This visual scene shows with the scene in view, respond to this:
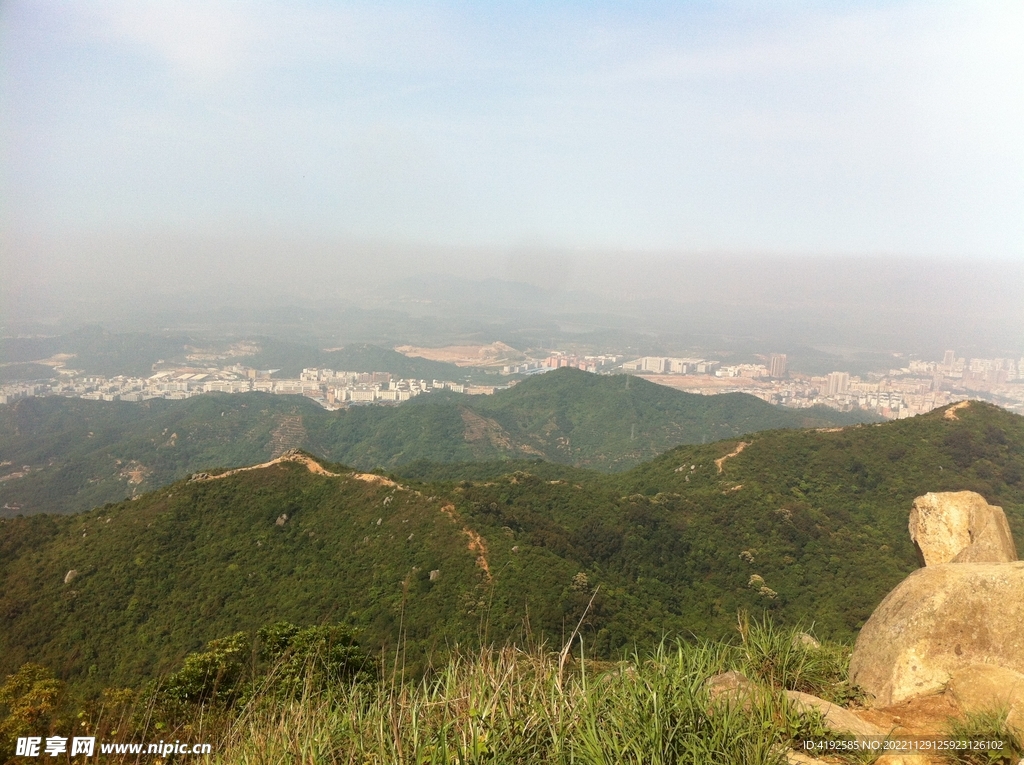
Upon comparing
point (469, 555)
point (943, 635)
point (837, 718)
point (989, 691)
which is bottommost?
point (469, 555)

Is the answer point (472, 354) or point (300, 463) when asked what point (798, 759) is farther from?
point (472, 354)

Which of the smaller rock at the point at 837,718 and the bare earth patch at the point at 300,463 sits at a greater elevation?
the smaller rock at the point at 837,718

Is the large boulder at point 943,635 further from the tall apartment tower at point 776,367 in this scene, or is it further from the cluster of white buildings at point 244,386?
the tall apartment tower at point 776,367

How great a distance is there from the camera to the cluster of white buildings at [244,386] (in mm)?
115062

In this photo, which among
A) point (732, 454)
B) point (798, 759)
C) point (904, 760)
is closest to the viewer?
point (798, 759)

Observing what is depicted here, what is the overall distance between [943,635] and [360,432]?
77.0 m

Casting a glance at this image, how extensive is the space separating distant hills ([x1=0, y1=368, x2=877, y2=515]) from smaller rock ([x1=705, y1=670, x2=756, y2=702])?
194ft

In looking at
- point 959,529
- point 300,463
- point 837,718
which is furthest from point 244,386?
point 837,718

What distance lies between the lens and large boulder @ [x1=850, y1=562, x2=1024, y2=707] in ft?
17.3

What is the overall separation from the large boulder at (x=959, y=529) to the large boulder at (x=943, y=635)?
3.39m

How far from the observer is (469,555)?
22375 millimetres

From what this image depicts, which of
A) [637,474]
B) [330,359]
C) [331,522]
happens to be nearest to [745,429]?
[637,474]

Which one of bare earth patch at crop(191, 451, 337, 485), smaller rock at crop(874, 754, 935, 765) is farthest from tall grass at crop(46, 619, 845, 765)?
bare earth patch at crop(191, 451, 337, 485)

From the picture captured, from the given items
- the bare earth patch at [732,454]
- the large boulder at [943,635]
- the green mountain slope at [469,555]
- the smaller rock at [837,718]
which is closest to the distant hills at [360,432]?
the bare earth patch at [732,454]
